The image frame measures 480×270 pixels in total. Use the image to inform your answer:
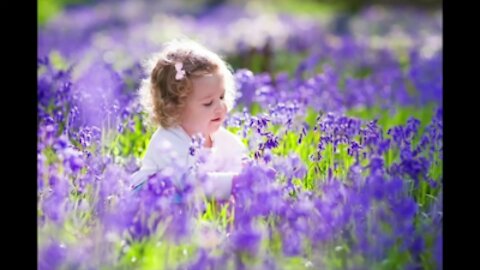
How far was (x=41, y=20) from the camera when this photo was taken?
283cm

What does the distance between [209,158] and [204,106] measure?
0.55 ft

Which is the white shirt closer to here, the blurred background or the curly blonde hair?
the curly blonde hair

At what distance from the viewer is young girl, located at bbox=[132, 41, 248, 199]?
239 centimetres

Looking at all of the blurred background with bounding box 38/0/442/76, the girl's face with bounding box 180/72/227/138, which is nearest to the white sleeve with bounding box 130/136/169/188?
the girl's face with bounding box 180/72/227/138

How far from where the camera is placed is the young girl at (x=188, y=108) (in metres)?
2.39

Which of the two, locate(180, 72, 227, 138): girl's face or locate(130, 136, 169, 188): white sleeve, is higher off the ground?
locate(180, 72, 227, 138): girl's face

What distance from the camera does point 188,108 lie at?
8.00ft

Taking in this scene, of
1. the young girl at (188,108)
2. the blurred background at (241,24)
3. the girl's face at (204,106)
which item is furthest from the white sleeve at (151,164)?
the blurred background at (241,24)

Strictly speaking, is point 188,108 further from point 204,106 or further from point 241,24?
point 241,24

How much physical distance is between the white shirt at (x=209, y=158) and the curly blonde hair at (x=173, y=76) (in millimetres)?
52

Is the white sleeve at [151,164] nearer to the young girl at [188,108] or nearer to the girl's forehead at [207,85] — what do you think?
the young girl at [188,108]

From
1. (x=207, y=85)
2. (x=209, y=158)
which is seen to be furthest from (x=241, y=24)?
(x=209, y=158)
